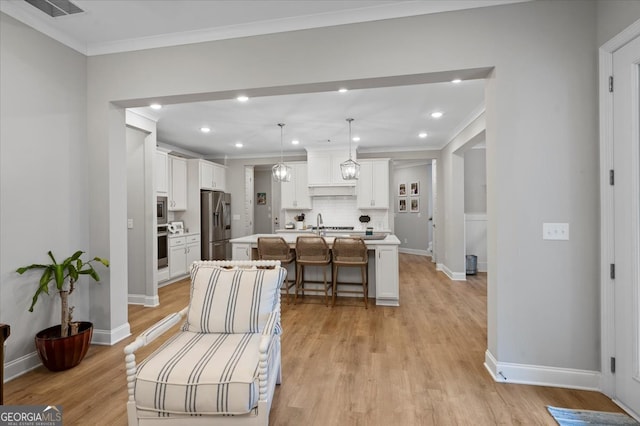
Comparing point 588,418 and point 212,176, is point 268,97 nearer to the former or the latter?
point 212,176

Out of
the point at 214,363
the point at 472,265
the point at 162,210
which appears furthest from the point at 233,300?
the point at 472,265

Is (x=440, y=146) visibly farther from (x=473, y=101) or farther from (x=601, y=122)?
(x=601, y=122)

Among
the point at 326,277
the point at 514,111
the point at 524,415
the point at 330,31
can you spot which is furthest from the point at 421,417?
the point at 330,31

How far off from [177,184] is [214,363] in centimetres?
490

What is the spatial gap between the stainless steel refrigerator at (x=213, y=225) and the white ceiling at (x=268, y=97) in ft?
3.70

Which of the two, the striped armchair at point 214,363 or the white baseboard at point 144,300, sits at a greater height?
the striped armchair at point 214,363

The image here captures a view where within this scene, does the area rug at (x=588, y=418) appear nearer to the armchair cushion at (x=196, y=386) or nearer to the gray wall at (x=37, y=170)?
the armchair cushion at (x=196, y=386)

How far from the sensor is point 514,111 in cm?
220

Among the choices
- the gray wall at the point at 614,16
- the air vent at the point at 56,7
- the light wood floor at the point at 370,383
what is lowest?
the light wood floor at the point at 370,383

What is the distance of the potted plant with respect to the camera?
2334mm

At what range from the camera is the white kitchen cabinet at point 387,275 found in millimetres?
3945

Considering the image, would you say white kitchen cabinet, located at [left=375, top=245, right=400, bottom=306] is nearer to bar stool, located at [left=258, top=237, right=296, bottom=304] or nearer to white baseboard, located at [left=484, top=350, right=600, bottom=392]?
bar stool, located at [left=258, top=237, right=296, bottom=304]

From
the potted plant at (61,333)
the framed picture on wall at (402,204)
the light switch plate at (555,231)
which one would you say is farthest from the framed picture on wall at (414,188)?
the potted plant at (61,333)

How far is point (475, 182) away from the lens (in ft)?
20.8
